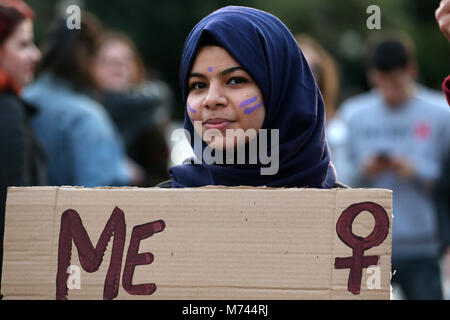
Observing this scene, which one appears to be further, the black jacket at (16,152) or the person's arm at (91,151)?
the person's arm at (91,151)

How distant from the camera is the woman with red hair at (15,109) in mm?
3412

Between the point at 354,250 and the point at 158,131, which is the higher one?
the point at 158,131

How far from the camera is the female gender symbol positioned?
2.12 metres

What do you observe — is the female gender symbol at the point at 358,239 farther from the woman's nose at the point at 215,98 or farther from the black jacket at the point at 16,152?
the black jacket at the point at 16,152

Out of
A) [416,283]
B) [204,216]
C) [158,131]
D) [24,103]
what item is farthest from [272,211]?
[158,131]

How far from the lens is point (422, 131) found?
5324 millimetres

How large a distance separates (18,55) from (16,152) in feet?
2.69

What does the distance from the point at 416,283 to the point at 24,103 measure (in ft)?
8.50

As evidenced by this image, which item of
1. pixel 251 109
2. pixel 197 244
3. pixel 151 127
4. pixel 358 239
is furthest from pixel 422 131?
pixel 197 244

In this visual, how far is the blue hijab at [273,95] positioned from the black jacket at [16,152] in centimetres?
94

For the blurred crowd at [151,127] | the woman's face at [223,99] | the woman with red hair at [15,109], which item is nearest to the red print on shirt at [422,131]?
the blurred crowd at [151,127]

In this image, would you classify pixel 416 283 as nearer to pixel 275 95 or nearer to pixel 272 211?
pixel 275 95

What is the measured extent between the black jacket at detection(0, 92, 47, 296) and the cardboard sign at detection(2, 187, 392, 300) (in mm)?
1053
